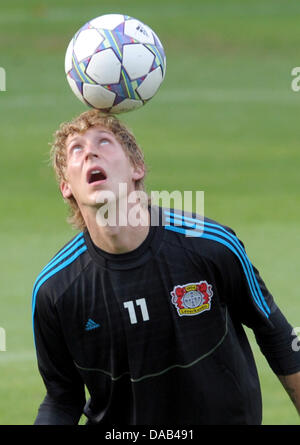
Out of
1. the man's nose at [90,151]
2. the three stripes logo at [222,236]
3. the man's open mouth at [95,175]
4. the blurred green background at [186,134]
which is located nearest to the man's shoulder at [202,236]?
the three stripes logo at [222,236]

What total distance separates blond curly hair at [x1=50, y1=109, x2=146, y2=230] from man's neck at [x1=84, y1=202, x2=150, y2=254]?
30 centimetres

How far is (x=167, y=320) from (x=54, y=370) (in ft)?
2.57

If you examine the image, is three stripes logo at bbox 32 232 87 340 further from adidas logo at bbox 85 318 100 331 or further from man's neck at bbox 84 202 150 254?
adidas logo at bbox 85 318 100 331

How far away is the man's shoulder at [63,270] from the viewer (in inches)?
237

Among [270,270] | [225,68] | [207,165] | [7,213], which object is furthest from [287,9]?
[270,270]

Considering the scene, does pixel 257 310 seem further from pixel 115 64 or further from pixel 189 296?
pixel 115 64

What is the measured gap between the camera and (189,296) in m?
5.98

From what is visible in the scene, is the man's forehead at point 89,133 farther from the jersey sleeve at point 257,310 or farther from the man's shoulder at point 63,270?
the jersey sleeve at point 257,310

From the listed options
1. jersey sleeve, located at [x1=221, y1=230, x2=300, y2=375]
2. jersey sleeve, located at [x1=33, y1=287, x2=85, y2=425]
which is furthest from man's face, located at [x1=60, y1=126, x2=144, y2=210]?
jersey sleeve, located at [x1=221, y1=230, x2=300, y2=375]

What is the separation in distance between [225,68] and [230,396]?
756 inches

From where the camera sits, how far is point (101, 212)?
5910 millimetres

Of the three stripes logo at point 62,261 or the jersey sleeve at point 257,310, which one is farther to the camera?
the three stripes logo at point 62,261

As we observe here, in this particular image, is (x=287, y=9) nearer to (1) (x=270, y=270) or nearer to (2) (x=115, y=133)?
(1) (x=270, y=270)

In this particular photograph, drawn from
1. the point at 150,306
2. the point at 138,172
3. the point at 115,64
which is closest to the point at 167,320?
the point at 150,306
